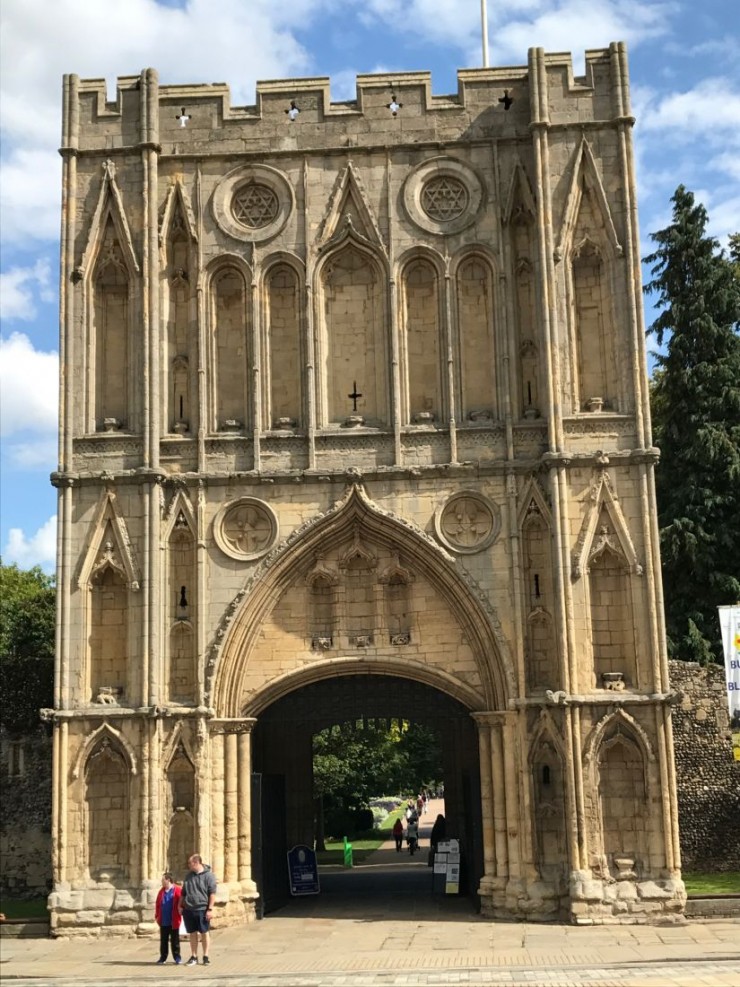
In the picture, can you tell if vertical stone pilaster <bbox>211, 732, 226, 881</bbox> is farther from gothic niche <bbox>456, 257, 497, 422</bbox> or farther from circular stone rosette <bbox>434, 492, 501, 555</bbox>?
gothic niche <bbox>456, 257, 497, 422</bbox>

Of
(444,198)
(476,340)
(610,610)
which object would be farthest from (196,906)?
(444,198)

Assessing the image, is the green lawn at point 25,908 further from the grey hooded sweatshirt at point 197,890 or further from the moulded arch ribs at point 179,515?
the moulded arch ribs at point 179,515

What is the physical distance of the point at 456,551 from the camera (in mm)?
22500

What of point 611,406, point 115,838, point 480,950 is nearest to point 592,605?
point 611,406

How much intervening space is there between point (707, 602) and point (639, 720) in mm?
11134

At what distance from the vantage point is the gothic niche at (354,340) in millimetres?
23453

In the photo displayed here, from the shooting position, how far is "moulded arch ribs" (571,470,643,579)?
21.8 m

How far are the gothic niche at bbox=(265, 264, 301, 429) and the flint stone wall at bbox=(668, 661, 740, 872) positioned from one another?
383 inches

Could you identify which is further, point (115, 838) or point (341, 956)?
point (115, 838)

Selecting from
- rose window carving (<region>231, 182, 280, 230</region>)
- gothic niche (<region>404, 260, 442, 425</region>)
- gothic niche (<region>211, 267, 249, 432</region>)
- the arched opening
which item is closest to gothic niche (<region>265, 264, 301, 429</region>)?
gothic niche (<region>211, 267, 249, 432</region>)

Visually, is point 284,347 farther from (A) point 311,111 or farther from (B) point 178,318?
(A) point 311,111

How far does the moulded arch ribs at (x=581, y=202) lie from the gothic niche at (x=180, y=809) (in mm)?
10893

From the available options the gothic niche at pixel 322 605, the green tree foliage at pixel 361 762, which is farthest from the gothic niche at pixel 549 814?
the green tree foliage at pixel 361 762

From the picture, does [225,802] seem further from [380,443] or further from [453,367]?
[453,367]
